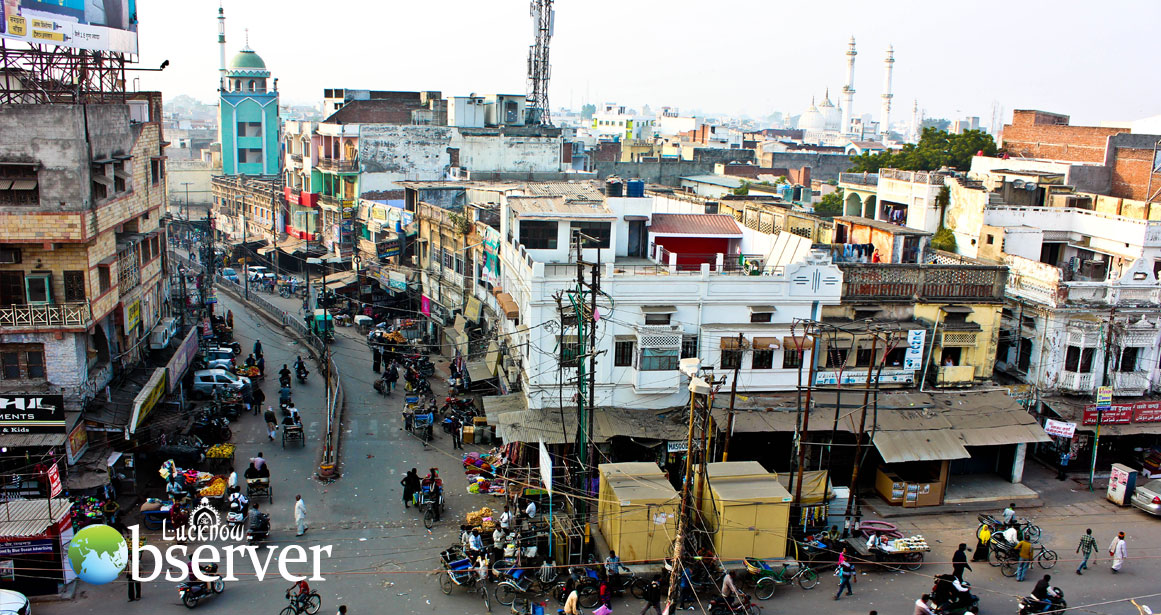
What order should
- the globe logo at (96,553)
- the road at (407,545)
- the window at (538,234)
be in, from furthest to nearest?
the window at (538,234), the road at (407,545), the globe logo at (96,553)

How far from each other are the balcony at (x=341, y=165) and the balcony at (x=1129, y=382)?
37.2m

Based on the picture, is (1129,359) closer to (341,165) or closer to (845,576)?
(845,576)

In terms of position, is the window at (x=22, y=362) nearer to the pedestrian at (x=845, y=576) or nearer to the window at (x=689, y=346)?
the window at (x=689, y=346)

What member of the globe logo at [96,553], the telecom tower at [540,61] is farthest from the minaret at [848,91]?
the globe logo at [96,553]

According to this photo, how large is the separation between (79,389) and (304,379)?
12.0 meters

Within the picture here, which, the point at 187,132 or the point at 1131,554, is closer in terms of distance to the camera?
the point at 1131,554

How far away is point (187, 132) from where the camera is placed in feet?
478

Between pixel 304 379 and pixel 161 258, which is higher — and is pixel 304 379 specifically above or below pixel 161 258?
below

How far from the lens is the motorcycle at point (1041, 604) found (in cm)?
1869

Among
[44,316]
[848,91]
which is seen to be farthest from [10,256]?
[848,91]

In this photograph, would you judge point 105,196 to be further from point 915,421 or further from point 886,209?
point 886,209

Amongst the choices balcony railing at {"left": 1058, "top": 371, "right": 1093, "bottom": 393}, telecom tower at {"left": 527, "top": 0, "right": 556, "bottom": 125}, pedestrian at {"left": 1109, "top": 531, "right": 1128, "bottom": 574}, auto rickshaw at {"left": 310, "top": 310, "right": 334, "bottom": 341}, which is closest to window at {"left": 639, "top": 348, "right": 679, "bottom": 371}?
pedestrian at {"left": 1109, "top": 531, "right": 1128, "bottom": 574}

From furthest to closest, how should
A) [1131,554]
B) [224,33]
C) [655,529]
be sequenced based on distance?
[224,33] < [1131,554] < [655,529]

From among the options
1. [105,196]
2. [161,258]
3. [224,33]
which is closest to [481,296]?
[161,258]
